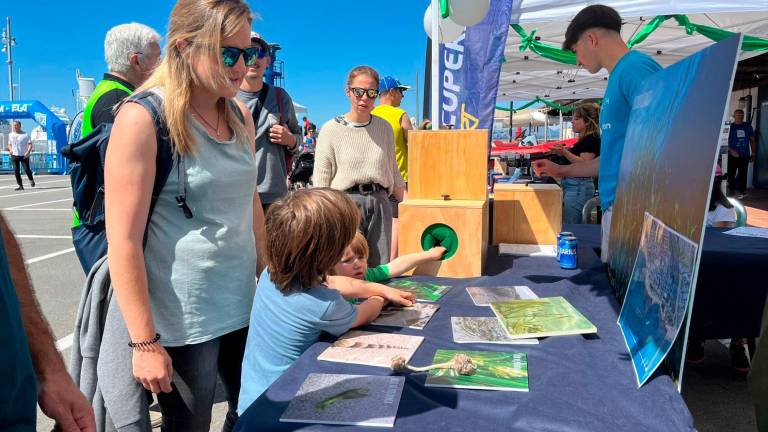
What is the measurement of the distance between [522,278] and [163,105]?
1.33 metres

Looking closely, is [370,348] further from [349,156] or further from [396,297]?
[349,156]

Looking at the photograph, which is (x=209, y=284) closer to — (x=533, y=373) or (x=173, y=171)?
(x=173, y=171)

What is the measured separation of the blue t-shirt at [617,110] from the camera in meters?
2.01

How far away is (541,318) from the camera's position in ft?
4.81

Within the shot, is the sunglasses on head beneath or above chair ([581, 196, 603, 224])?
above

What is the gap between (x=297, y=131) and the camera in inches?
111

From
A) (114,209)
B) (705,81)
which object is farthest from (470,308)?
(114,209)

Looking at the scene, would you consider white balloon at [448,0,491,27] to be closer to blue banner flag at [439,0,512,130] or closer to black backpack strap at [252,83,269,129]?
blue banner flag at [439,0,512,130]

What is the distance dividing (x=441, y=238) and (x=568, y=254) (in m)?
0.49

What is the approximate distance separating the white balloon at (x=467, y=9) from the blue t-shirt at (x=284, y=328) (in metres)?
1.93

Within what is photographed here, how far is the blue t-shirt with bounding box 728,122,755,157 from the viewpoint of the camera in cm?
1012

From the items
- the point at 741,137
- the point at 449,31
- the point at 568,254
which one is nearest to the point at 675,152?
the point at 568,254

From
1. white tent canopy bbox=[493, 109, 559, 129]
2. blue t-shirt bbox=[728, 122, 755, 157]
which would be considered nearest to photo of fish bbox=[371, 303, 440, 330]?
blue t-shirt bbox=[728, 122, 755, 157]

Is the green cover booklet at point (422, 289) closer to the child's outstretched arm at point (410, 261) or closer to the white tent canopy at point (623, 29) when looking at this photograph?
the child's outstretched arm at point (410, 261)
